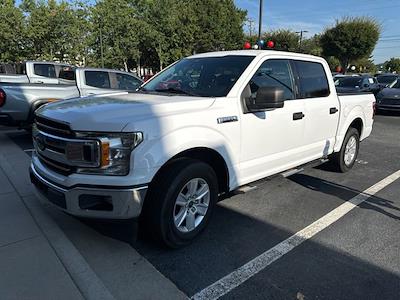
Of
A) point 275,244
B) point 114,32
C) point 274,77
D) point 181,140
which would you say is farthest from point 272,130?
point 114,32

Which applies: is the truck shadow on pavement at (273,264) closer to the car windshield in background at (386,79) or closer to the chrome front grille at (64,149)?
the chrome front grille at (64,149)

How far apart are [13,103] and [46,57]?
80.1 ft

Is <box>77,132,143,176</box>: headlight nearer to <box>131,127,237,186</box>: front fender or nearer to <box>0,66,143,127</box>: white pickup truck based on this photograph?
<box>131,127,237,186</box>: front fender

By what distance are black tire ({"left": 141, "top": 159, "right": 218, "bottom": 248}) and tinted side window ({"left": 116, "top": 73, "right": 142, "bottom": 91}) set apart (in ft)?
21.9

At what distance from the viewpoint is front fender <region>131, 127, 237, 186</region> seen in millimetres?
2984

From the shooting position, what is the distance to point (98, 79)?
9.33m

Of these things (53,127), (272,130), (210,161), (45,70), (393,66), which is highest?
(393,66)

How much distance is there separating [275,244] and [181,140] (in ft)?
4.75

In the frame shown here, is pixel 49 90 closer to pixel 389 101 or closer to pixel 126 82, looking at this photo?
pixel 126 82

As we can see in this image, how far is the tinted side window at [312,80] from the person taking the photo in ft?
15.9

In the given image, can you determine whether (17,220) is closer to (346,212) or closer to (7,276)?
(7,276)

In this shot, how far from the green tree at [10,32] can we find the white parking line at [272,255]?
30087 millimetres

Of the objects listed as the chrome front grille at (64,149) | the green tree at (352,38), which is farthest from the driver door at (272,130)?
the green tree at (352,38)

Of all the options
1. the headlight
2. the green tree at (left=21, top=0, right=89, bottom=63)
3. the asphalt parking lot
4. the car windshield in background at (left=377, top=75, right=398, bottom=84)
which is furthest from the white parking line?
the green tree at (left=21, top=0, right=89, bottom=63)
